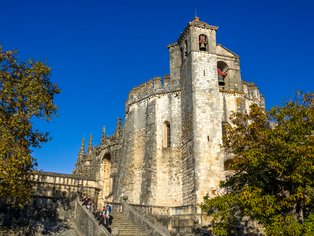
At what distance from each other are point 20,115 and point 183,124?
1405 cm

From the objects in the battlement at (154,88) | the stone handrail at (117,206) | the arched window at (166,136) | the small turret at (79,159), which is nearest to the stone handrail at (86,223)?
the stone handrail at (117,206)

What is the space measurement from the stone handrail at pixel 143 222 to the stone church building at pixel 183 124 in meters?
4.12

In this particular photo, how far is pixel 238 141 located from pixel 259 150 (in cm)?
152

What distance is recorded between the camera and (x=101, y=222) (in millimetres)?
18922

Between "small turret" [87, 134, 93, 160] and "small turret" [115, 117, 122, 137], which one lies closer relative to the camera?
"small turret" [115, 117, 122, 137]

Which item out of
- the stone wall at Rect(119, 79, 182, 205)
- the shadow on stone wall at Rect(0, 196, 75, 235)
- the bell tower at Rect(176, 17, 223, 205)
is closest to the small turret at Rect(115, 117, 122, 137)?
the stone wall at Rect(119, 79, 182, 205)

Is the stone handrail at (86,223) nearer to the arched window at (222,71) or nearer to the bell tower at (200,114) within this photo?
the bell tower at (200,114)

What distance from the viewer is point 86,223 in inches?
744

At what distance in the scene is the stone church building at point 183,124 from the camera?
82.4ft

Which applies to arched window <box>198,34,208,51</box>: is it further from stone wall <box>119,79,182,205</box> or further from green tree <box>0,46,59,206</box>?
green tree <box>0,46,59,206</box>

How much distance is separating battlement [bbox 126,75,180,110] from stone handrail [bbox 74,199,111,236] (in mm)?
12044

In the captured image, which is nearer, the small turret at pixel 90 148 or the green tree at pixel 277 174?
the green tree at pixel 277 174

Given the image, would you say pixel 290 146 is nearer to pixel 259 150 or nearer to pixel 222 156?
pixel 259 150

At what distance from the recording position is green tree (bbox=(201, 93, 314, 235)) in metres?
14.8
